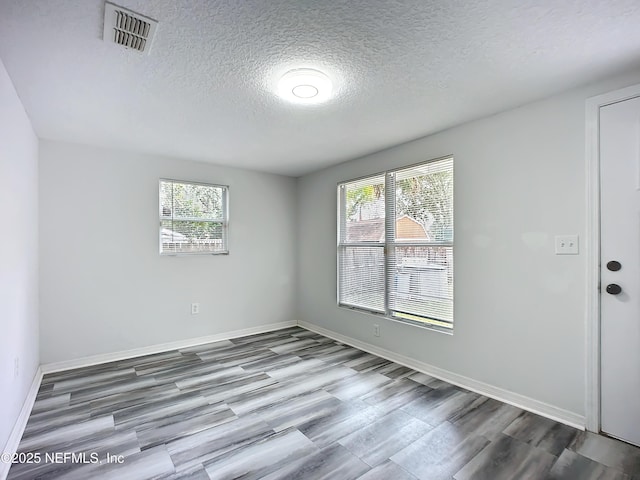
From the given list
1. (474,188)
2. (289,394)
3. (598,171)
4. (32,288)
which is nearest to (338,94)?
(474,188)

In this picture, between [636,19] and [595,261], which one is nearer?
[636,19]

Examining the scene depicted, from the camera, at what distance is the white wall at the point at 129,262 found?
3.35 meters

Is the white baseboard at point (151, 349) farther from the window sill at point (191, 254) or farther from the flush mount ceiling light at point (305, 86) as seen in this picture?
the flush mount ceiling light at point (305, 86)

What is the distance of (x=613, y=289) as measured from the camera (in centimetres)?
211

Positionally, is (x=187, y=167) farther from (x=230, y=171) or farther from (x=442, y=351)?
(x=442, y=351)

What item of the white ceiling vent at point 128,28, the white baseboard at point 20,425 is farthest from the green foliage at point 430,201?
the white baseboard at point 20,425

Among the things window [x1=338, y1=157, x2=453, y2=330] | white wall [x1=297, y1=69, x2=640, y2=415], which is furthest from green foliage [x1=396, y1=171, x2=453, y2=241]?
white wall [x1=297, y1=69, x2=640, y2=415]

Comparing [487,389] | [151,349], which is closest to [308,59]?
[487,389]

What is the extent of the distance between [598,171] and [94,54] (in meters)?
3.15

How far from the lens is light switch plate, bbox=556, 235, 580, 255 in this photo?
2.28 m

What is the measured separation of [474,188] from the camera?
287cm

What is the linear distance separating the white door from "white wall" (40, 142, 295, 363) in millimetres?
3720

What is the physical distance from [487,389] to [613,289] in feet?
3.97

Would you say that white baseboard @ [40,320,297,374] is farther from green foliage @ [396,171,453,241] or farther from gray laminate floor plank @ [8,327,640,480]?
green foliage @ [396,171,453,241]
